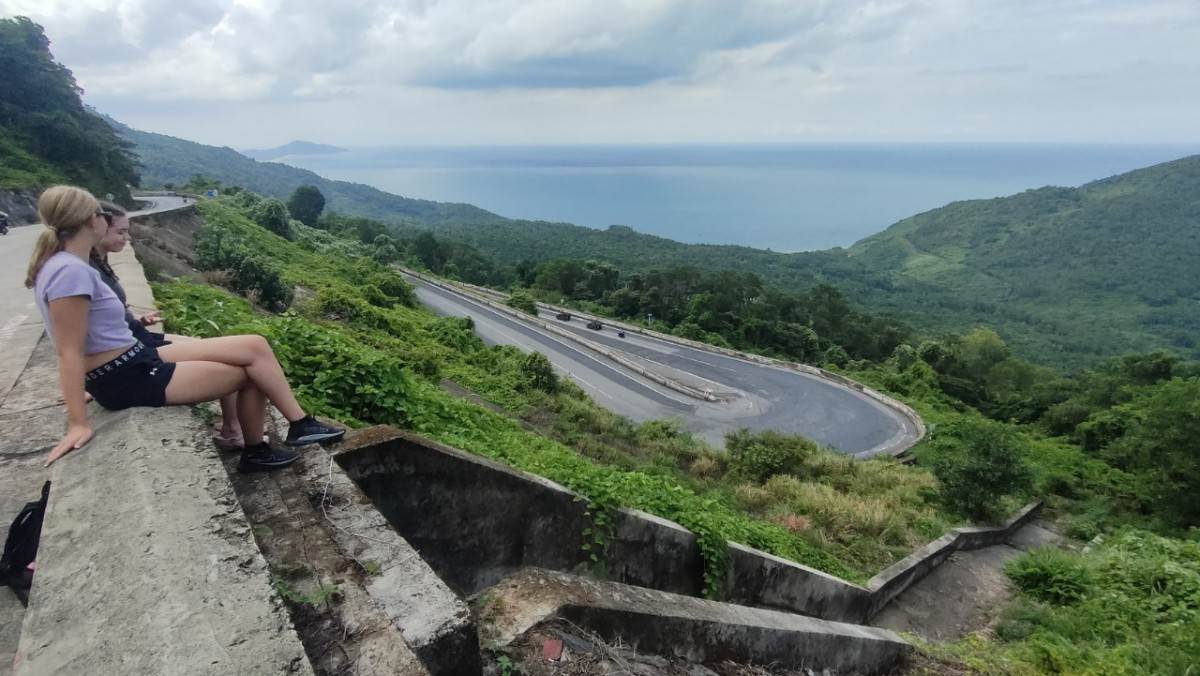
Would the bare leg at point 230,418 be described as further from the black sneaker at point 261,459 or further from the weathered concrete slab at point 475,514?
the weathered concrete slab at point 475,514

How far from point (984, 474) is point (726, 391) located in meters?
17.8

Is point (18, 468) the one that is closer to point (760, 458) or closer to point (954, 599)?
point (954, 599)

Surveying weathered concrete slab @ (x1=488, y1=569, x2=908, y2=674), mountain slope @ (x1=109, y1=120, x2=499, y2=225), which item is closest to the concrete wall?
weathered concrete slab @ (x1=488, y1=569, x2=908, y2=674)

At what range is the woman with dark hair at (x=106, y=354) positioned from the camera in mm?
2707

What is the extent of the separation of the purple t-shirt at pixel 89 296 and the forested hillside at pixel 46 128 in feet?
101

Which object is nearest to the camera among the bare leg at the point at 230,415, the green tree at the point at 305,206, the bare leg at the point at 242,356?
the bare leg at the point at 242,356

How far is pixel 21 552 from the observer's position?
7.72 feet

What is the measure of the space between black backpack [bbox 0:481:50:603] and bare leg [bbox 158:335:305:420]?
864 mm

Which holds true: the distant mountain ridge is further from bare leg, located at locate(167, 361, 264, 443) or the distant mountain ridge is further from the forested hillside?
bare leg, located at locate(167, 361, 264, 443)

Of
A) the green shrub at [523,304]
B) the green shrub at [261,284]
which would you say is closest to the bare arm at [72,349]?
the green shrub at [261,284]

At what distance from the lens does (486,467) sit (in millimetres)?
4074

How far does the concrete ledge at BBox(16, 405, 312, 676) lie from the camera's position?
1623 millimetres


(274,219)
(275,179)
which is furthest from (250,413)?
(275,179)

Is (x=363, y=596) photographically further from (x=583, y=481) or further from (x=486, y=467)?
(x=583, y=481)
